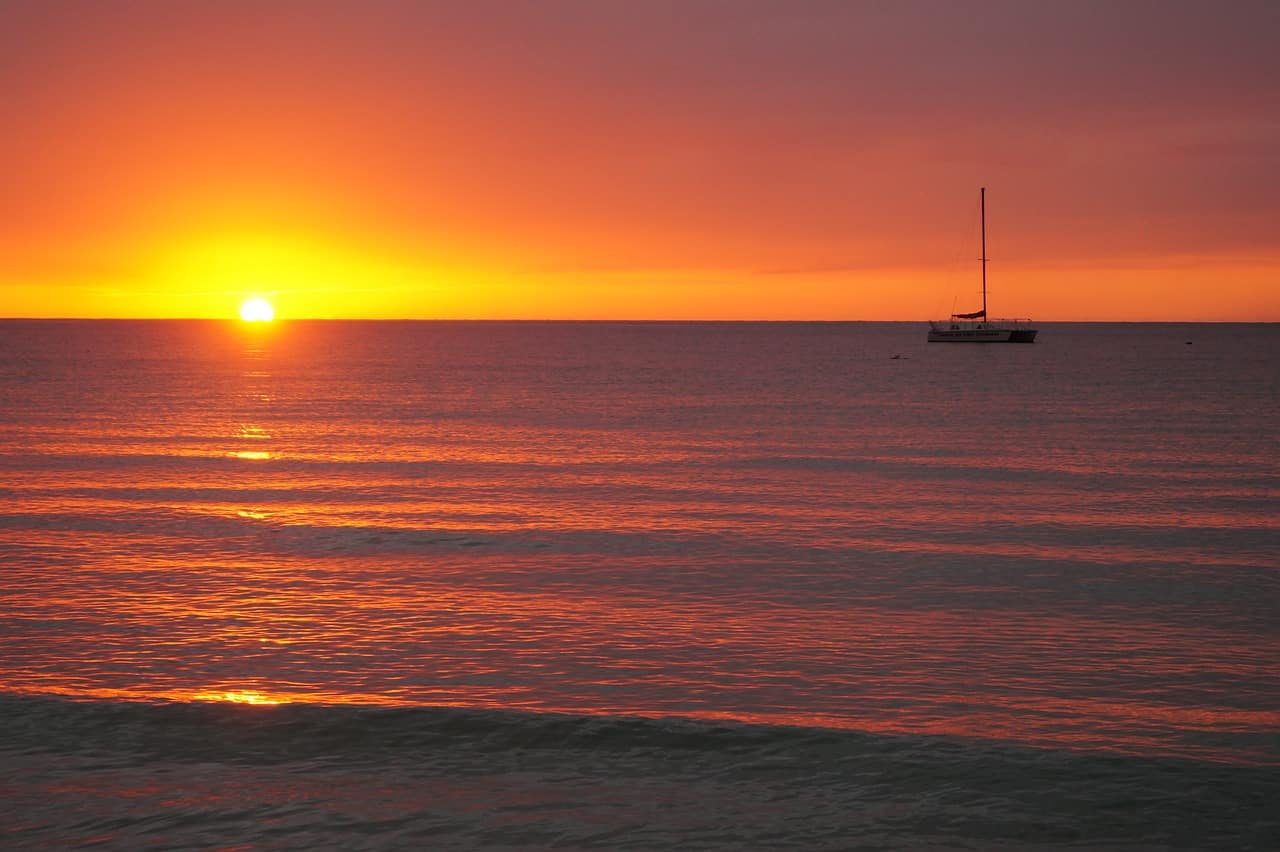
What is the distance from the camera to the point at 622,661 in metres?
14.4

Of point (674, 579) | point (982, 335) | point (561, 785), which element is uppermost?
point (982, 335)

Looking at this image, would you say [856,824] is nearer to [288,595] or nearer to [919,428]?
[288,595]

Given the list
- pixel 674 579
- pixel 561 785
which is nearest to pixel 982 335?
pixel 674 579

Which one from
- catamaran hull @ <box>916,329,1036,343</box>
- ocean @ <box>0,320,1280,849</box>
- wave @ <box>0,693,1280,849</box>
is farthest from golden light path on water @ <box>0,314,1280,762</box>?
catamaran hull @ <box>916,329,1036,343</box>

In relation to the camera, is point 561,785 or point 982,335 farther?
point 982,335

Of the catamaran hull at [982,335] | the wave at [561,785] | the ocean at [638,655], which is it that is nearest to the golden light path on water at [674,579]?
the ocean at [638,655]

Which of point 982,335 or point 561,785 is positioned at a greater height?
point 982,335

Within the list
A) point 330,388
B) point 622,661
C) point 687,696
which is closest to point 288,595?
point 622,661

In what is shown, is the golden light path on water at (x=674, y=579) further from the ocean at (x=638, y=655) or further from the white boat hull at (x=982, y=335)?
the white boat hull at (x=982, y=335)

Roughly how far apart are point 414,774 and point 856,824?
3.87 metres

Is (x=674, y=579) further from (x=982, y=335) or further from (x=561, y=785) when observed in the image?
(x=982, y=335)

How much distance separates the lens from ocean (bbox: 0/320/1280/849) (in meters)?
10.2

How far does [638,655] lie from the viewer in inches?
577

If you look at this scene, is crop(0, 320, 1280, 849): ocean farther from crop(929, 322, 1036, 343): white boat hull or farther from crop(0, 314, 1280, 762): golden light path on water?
crop(929, 322, 1036, 343): white boat hull
